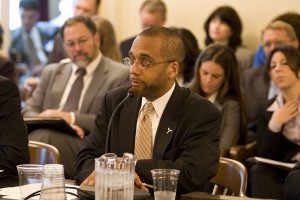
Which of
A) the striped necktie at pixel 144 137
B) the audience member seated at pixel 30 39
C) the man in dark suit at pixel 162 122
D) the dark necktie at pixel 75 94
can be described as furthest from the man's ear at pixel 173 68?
the audience member seated at pixel 30 39

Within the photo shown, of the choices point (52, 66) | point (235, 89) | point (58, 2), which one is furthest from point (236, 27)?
point (58, 2)

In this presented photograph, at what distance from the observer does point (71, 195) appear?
8.50 feet

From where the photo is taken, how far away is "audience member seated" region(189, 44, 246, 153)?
4871 millimetres

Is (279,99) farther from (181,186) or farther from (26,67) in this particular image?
(26,67)

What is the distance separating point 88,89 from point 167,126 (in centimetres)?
227

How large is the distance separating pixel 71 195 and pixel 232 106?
2490 millimetres

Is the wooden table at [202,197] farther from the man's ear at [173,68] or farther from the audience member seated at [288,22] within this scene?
the audience member seated at [288,22]

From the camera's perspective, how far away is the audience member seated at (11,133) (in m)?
3.01

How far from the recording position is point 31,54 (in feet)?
25.5

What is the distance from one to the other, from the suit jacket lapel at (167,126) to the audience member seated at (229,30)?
3180 mm

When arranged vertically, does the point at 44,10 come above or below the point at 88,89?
above

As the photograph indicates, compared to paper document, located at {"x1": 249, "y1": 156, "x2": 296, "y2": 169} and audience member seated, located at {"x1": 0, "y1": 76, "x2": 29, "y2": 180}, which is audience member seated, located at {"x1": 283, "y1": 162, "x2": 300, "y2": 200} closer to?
audience member seated, located at {"x1": 0, "y1": 76, "x2": 29, "y2": 180}

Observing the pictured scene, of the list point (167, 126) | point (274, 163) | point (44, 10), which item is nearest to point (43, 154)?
point (167, 126)

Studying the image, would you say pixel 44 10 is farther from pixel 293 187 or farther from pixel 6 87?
pixel 293 187
